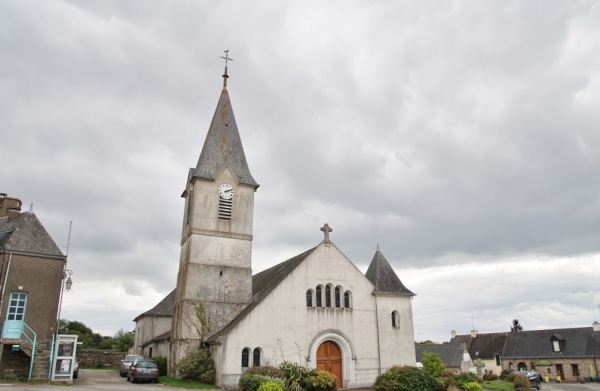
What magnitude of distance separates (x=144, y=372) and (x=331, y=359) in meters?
10.5

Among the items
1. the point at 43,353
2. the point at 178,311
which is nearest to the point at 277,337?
the point at 178,311

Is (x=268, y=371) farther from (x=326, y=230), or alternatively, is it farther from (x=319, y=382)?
(x=326, y=230)

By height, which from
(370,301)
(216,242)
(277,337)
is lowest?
(277,337)

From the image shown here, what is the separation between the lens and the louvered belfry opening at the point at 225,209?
31.3 m

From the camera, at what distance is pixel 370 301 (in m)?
29.5

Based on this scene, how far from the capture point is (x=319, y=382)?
21.9 meters

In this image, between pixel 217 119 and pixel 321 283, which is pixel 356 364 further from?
pixel 217 119

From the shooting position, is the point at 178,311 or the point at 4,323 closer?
the point at 4,323

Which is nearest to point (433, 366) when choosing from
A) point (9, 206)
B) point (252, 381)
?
point (252, 381)

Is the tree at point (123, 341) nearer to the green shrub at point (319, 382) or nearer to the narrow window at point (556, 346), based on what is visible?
the green shrub at point (319, 382)

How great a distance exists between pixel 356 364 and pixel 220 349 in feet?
26.9

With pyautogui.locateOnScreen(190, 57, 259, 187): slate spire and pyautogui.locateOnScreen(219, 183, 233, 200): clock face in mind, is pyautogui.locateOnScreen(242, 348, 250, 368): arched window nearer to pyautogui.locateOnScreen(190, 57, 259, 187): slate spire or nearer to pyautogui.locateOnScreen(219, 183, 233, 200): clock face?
pyautogui.locateOnScreen(219, 183, 233, 200): clock face

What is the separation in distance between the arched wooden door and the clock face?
11421 millimetres

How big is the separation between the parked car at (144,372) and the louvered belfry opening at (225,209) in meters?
9.94
